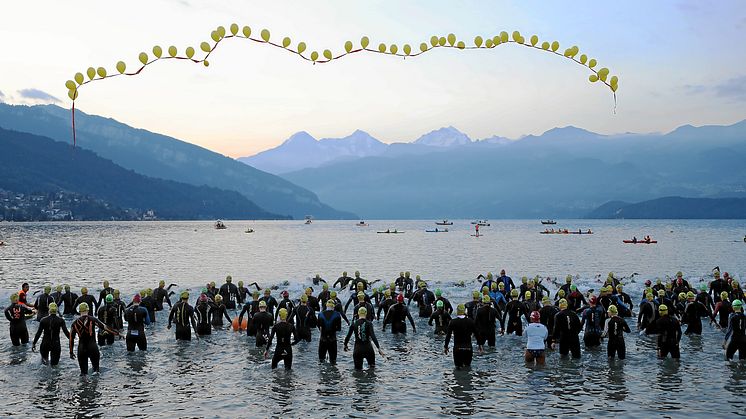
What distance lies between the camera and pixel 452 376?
55.7 feet

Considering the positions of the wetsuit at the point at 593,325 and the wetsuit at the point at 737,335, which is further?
the wetsuit at the point at 593,325

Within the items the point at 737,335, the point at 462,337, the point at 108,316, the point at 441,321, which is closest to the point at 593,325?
the point at 737,335

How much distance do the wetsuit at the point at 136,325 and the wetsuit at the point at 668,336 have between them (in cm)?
1647

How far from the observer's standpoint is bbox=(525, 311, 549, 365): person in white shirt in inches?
675

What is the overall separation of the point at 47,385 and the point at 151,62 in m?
9.02

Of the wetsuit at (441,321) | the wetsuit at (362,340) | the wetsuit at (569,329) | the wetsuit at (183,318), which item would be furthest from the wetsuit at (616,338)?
the wetsuit at (183,318)

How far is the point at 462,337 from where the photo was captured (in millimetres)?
Result: 17016

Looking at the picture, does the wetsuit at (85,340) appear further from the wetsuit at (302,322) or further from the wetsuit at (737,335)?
the wetsuit at (737,335)

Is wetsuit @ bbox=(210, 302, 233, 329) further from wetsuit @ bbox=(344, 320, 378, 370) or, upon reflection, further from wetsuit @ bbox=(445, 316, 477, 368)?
wetsuit @ bbox=(445, 316, 477, 368)

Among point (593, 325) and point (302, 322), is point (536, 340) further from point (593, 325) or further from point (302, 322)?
point (302, 322)

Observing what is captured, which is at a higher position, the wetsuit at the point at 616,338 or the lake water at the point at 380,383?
the wetsuit at the point at 616,338

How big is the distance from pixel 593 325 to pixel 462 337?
17.7 feet

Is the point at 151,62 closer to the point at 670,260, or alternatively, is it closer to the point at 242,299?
the point at 242,299

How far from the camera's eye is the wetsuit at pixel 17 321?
66.6ft
